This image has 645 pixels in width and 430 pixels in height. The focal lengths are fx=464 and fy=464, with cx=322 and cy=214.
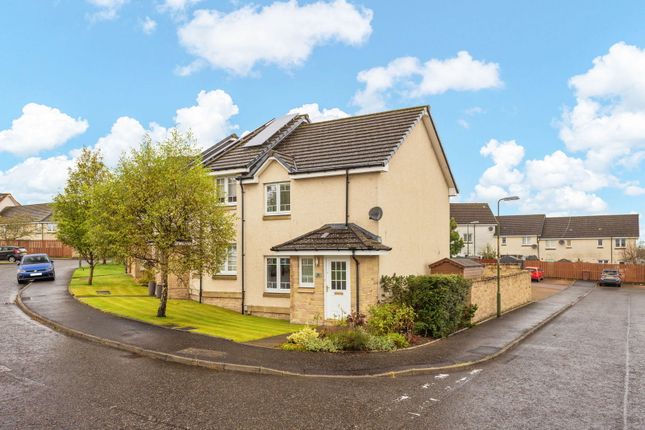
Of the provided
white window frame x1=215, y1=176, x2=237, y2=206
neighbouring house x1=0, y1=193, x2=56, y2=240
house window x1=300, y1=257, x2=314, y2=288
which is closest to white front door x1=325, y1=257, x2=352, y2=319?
house window x1=300, y1=257, x2=314, y2=288

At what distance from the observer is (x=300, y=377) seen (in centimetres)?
1129

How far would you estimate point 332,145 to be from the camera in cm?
2206

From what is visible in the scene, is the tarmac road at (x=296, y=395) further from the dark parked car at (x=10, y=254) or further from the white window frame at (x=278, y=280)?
the dark parked car at (x=10, y=254)

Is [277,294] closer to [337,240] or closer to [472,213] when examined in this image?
[337,240]

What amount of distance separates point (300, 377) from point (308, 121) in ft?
60.9

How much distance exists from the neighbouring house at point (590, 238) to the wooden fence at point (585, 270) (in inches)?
613

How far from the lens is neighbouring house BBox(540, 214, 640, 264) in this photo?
67875 mm

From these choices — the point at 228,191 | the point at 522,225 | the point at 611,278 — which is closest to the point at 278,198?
the point at 228,191

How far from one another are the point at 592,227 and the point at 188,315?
228ft

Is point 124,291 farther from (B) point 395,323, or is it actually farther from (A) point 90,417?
(A) point 90,417

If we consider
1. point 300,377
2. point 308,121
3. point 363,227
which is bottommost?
point 300,377

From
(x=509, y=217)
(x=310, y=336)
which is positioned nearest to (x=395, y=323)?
(x=310, y=336)

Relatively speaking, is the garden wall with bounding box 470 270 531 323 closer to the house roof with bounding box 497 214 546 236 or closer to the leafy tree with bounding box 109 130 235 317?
the leafy tree with bounding box 109 130 235 317

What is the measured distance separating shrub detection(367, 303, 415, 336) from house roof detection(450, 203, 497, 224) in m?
57.1
